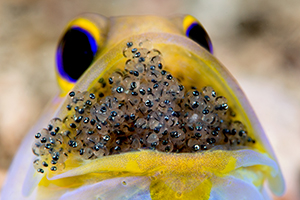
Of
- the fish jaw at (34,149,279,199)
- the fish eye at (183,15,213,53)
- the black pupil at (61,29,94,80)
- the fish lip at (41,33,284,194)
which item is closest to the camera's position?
the fish jaw at (34,149,279,199)

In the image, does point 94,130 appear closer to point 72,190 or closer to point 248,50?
point 72,190

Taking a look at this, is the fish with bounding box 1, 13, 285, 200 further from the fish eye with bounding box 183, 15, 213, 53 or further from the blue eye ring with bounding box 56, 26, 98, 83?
the fish eye with bounding box 183, 15, 213, 53

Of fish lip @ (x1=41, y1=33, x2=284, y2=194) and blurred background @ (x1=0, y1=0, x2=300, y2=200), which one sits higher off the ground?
fish lip @ (x1=41, y1=33, x2=284, y2=194)

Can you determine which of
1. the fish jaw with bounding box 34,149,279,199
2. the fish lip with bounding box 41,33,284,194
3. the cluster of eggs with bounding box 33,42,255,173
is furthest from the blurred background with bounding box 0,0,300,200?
the fish jaw with bounding box 34,149,279,199

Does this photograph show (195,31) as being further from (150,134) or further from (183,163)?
(183,163)

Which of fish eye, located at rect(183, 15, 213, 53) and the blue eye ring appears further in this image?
fish eye, located at rect(183, 15, 213, 53)

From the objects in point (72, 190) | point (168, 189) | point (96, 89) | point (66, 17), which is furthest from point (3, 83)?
point (168, 189)
